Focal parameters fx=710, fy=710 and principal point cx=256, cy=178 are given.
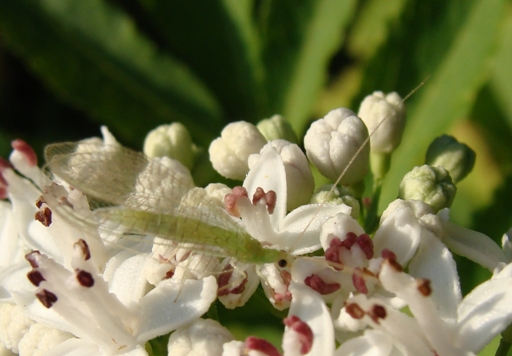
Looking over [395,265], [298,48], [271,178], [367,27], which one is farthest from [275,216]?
[367,27]

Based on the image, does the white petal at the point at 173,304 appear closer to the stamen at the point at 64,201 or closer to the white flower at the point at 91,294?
the white flower at the point at 91,294

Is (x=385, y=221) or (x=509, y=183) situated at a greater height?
(x=509, y=183)

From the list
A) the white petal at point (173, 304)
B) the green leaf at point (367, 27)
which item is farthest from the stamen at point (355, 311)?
the green leaf at point (367, 27)

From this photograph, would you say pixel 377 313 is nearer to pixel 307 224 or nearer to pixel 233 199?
pixel 307 224

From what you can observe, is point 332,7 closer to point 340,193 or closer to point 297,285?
point 340,193

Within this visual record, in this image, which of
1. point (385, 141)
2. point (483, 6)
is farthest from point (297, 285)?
point (483, 6)

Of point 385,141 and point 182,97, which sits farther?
point 182,97
